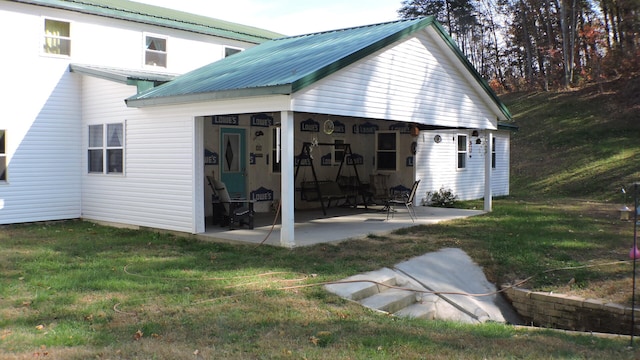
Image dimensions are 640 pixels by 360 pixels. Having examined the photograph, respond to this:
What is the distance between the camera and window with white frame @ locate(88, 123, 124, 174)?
12.3 metres

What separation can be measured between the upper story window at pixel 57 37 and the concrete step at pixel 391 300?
10111 millimetres

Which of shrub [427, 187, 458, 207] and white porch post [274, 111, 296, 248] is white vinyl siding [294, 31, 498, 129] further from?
shrub [427, 187, 458, 207]

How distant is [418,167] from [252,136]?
5.24 metres

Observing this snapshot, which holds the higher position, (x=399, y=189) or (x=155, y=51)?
(x=155, y=51)

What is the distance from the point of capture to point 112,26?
14.1m

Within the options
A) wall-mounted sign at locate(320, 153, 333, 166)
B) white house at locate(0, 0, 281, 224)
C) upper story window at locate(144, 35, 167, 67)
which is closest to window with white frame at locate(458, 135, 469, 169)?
wall-mounted sign at locate(320, 153, 333, 166)

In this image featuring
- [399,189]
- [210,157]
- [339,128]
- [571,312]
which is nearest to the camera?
[571,312]

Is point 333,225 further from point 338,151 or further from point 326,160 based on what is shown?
point 338,151

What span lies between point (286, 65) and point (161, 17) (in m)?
6.44

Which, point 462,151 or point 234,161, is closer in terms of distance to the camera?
point 234,161

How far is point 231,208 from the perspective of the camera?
11312 mm

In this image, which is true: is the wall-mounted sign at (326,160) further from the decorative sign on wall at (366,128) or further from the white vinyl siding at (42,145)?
the white vinyl siding at (42,145)

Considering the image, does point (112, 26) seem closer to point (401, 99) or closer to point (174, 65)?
point (174, 65)

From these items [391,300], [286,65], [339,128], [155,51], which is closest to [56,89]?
[155,51]
